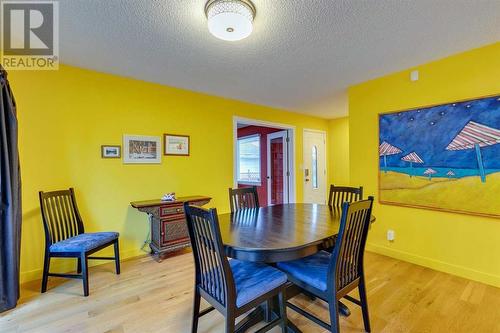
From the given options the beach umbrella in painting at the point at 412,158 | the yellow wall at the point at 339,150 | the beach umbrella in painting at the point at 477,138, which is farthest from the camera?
the yellow wall at the point at 339,150

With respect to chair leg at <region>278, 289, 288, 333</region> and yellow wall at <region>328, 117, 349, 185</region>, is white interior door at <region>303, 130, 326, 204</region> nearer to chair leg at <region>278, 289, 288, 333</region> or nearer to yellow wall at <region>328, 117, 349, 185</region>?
yellow wall at <region>328, 117, 349, 185</region>

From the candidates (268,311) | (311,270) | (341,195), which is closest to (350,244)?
(311,270)

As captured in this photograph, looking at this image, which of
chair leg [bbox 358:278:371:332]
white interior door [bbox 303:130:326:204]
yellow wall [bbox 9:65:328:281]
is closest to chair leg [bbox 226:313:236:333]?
chair leg [bbox 358:278:371:332]

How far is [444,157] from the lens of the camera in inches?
103

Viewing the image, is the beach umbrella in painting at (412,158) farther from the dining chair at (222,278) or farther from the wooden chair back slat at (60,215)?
the wooden chair back slat at (60,215)

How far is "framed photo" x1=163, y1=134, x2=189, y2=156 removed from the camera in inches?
135

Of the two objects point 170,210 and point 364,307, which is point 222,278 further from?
point 170,210

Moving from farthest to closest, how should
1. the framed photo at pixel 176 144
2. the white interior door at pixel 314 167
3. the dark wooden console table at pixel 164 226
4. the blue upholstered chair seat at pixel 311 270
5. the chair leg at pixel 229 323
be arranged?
the white interior door at pixel 314 167
the framed photo at pixel 176 144
the dark wooden console table at pixel 164 226
the blue upholstered chair seat at pixel 311 270
the chair leg at pixel 229 323

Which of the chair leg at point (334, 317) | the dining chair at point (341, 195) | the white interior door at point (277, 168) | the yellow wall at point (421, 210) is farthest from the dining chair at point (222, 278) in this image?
the white interior door at point (277, 168)

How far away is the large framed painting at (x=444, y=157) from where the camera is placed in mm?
2346

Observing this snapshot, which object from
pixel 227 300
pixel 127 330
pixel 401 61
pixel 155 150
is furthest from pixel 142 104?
pixel 401 61

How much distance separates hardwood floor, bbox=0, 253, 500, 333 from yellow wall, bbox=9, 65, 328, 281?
628 mm

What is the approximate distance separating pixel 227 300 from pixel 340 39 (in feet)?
7.52

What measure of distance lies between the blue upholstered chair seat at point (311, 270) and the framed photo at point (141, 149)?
7.59 ft
